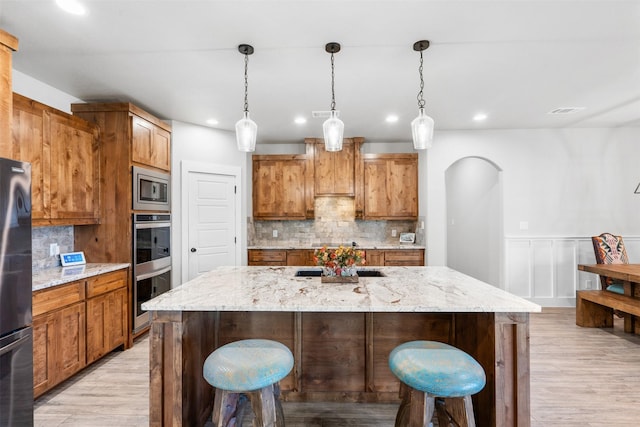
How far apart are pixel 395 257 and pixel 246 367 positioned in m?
3.62

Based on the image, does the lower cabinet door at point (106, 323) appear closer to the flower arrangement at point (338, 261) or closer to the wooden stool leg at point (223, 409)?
the wooden stool leg at point (223, 409)

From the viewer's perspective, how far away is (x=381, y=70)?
9.23ft

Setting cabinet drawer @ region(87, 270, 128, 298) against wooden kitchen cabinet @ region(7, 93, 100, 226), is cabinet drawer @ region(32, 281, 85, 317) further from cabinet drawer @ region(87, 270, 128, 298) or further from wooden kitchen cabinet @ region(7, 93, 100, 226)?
wooden kitchen cabinet @ region(7, 93, 100, 226)

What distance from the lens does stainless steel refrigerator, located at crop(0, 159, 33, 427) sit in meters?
1.75

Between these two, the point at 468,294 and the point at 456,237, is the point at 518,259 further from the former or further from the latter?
the point at 468,294

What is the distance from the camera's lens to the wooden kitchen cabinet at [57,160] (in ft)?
8.28

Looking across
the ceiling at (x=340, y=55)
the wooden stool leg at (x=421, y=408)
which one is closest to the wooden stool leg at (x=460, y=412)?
the wooden stool leg at (x=421, y=408)

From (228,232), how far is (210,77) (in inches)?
93.9

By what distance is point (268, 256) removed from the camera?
4867mm

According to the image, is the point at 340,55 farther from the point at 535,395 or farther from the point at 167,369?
the point at 535,395

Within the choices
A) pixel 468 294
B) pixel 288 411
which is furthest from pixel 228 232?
pixel 468 294

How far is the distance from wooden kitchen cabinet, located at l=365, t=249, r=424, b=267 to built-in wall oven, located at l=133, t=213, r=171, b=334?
2819mm

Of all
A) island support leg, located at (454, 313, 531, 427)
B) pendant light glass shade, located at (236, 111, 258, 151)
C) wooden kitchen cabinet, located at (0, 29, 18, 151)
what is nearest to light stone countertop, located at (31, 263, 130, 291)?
wooden kitchen cabinet, located at (0, 29, 18, 151)

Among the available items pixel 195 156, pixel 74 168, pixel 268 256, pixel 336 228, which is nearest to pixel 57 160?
pixel 74 168
